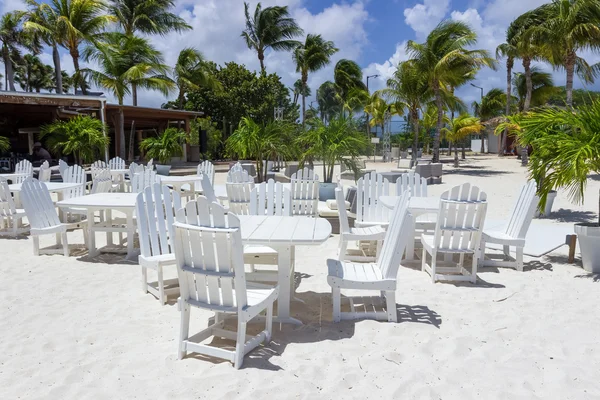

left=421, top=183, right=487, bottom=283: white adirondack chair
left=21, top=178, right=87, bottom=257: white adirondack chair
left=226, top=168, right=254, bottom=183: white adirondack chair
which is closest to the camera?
left=421, top=183, right=487, bottom=283: white adirondack chair

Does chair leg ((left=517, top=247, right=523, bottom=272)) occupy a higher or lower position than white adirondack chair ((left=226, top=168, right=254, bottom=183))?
lower

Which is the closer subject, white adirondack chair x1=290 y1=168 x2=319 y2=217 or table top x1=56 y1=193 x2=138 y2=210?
table top x1=56 y1=193 x2=138 y2=210

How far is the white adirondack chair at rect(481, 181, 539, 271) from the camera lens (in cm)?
495

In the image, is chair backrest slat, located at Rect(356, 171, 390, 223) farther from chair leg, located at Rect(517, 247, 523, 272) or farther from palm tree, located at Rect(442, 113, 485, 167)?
palm tree, located at Rect(442, 113, 485, 167)

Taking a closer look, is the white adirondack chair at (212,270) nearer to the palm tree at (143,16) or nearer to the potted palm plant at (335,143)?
the potted palm plant at (335,143)

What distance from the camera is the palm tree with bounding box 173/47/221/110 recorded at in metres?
27.0

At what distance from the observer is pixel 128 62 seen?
19.8m

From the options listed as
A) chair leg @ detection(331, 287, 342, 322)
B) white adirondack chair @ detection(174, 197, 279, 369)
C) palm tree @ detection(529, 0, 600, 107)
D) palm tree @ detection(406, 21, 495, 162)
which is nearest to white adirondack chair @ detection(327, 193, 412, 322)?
chair leg @ detection(331, 287, 342, 322)

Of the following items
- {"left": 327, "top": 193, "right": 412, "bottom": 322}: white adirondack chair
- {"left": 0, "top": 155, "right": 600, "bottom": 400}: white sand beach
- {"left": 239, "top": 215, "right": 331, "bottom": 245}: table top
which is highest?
{"left": 239, "top": 215, "right": 331, "bottom": 245}: table top

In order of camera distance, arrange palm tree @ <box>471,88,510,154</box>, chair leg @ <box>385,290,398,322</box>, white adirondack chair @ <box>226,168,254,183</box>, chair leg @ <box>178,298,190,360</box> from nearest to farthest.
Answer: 1. chair leg @ <box>178,298,190,360</box>
2. chair leg @ <box>385,290,398,322</box>
3. white adirondack chair @ <box>226,168,254,183</box>
4. palm tree @ <box>471,88,510,154</box>

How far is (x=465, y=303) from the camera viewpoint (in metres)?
4.03

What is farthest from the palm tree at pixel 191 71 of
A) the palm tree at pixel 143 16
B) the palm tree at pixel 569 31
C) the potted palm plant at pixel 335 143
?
the potted palm plant at pixel 335 143

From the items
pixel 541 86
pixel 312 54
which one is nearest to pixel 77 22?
pixel 312 54

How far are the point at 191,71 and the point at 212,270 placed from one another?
2663cm
